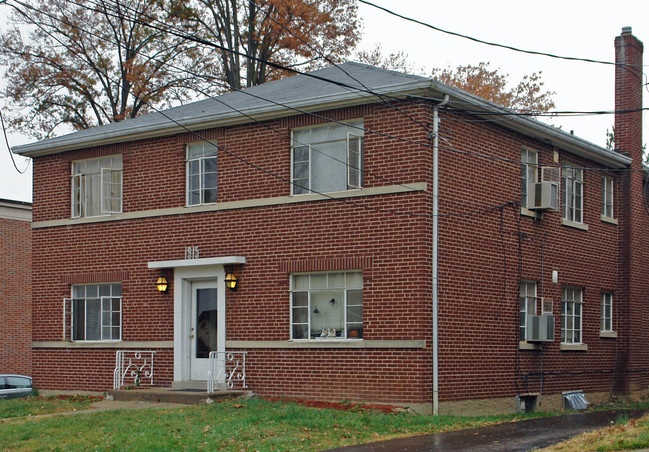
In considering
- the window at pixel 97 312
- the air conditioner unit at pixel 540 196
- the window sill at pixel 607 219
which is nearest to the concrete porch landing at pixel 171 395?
the window at pixel 97 312

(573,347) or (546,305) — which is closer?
(546,305)

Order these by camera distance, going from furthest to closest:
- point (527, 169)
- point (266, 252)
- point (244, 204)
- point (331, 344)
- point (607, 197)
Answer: point (607, 197)
point (527, 169)
point (244, 204)
point (266, 252)
point (331, 344)

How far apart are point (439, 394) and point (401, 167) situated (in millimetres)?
4272

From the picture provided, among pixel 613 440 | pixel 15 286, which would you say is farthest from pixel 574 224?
pixel 15 286

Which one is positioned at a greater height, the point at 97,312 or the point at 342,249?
the point at 342,249

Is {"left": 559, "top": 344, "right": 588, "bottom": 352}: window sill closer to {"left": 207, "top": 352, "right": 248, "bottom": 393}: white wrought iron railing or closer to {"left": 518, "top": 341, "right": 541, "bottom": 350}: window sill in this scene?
{"left": 518, "top": 341, "right": 541, "bottom": 350}: window sill

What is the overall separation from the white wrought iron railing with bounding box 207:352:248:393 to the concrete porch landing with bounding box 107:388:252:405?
18.1 inches

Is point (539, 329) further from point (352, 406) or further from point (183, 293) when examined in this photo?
point (183, 293)

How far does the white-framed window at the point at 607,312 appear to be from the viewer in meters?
23.8

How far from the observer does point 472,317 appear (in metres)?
18.4

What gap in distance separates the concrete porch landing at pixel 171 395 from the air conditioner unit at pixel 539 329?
6074mm

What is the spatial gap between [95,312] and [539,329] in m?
10.0

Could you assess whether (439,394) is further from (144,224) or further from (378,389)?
(144,224)

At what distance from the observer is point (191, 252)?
20.1 meters
